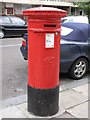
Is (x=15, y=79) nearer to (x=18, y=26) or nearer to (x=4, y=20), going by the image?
(x=4, y=20)

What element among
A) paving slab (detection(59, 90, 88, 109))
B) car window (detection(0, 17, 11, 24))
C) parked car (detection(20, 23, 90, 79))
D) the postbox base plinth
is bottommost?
paving slab (detection(59, 90, 88, 109))

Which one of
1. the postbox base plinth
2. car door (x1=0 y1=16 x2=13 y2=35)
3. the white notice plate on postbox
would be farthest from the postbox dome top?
car door (x1=0 y1=16 x2=13 y2=35)

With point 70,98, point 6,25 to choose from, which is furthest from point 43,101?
point 6,25

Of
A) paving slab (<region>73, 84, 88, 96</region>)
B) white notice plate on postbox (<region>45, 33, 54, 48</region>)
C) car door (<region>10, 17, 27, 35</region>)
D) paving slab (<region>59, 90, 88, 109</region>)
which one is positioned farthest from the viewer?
car door (<region>10, 17, 27, 35</region>)

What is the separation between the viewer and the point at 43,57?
9.80 feet

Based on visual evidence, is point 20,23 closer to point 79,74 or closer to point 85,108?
point 79,74

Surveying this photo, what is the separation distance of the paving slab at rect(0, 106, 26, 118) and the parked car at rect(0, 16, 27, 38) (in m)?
10.0

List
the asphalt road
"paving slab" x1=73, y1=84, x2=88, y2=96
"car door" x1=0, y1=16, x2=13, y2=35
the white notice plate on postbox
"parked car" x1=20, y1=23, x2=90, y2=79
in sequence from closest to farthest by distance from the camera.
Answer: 1. the white notice plate on postbox
2. "paving slab" x1=73, y1=84, x2=88, y2=96
3. the asphalt road
4. "parked car" x1=20, y1=23, x2=90, y2=79
5. "car door" x1=0, y1=16, x2=13, y2=35

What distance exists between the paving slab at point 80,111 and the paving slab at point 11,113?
2.78 ft

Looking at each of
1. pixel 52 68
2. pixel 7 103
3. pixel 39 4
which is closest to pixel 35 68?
pixel 52 68

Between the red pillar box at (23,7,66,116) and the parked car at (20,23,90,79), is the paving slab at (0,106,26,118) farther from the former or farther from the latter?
the parked car at (20,23,90,79)

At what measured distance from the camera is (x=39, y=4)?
33281mm

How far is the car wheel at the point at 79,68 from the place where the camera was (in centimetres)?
499

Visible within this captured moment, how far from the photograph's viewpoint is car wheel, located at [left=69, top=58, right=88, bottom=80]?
16.4 ft
